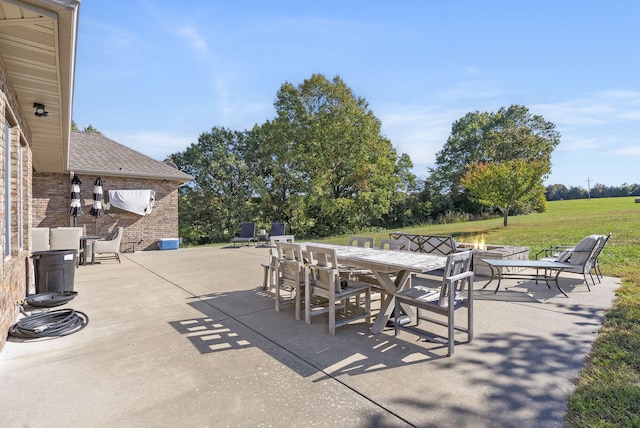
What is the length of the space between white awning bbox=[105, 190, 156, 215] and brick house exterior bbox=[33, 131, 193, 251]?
0.31 metres

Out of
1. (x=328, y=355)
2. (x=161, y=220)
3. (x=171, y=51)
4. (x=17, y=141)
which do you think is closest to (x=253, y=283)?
(x=328, y=355)

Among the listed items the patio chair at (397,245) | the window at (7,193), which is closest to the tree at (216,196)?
the window at (7,193)

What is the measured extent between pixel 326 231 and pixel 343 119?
25.7 ft

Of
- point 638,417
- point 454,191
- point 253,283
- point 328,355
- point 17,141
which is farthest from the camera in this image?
point 454,191

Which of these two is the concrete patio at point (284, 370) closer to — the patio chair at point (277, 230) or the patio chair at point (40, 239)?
the patio chair at point (40, 239)

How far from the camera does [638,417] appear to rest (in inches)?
80.7

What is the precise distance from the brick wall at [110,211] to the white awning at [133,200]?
0.30 m

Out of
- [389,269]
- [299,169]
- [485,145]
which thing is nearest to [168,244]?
[299,169]

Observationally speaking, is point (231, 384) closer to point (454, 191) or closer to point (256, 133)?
point (256, 133)

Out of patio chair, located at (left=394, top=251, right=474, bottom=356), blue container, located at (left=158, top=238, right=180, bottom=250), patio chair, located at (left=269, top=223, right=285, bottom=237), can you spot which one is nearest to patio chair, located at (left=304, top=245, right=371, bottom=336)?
patio chair, located at (left=394, top=251, right=474, bottom=356)

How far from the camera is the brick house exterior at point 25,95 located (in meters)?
2.55

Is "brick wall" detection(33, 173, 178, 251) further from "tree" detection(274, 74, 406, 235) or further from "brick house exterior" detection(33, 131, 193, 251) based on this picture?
"tree" detection(274, 74, 406, 235)

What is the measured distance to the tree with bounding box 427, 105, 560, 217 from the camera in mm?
28266

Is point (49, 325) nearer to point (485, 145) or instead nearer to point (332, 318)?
point (332, 318)
